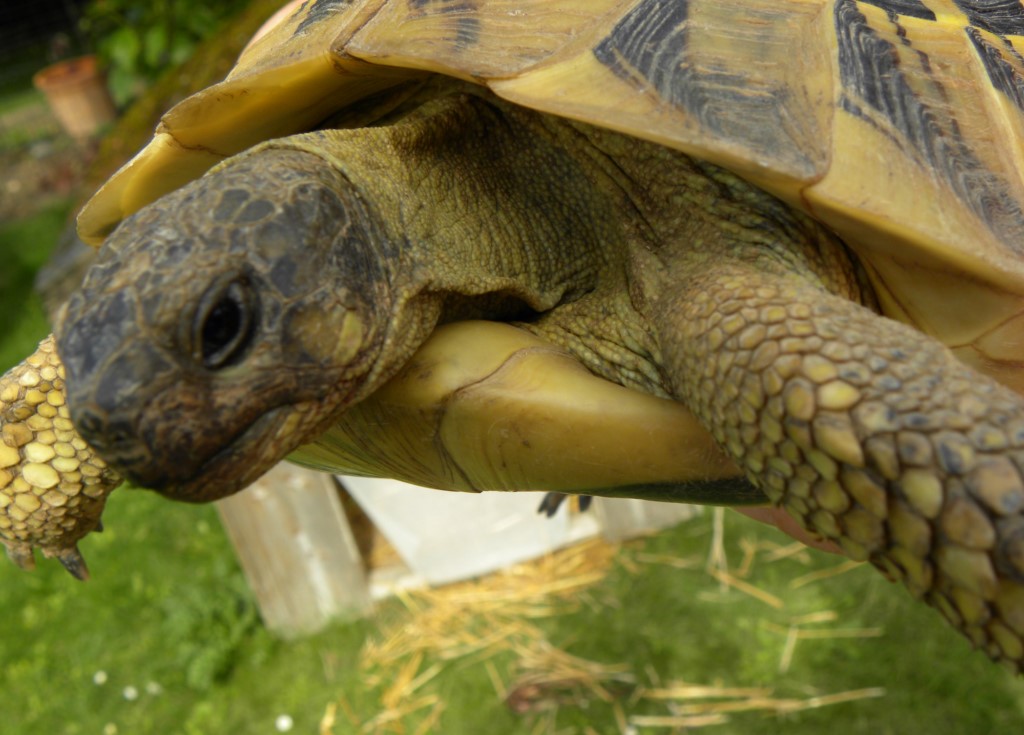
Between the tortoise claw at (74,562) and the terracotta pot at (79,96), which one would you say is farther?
the terracotta pot at (79,96)

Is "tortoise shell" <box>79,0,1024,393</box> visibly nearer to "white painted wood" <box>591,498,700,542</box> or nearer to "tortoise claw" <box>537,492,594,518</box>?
"tortoise claw" <box>537,492,594,518</box>

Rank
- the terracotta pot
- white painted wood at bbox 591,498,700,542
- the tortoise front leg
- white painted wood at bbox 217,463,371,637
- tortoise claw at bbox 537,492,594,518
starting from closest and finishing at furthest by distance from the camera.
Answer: the tortoise front leg
tortoise claw at bbox 537,492,594,518
white painted wood at bbox 217,463,371,637
white painted wood at bbox 591,498,700,542
the terracotta pot

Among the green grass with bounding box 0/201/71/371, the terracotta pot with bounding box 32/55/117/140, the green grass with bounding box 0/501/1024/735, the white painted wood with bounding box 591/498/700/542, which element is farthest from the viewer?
the terracotta pot with bounding box 32/55/117/140

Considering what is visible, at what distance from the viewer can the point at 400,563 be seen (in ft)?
10.3

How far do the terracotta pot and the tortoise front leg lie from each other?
23.9 ft

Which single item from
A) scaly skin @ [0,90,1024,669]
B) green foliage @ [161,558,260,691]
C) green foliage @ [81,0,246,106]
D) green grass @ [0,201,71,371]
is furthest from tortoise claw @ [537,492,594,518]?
green grass @ [0,201,71,371]

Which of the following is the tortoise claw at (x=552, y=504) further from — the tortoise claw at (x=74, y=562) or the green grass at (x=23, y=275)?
the green grass at (x=23, y=275)

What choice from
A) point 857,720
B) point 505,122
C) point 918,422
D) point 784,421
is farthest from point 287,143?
point 857,720

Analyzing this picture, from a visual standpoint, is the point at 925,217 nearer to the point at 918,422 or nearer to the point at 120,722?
the point at 918,422

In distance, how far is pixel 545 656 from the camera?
2.75 meters

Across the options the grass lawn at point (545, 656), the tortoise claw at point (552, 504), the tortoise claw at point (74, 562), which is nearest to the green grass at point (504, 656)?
the grass lawn at point (545, 656)

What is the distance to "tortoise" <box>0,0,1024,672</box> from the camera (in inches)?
31.0

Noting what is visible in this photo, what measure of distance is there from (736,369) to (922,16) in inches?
21.5

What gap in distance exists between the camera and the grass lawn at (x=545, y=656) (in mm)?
2480
